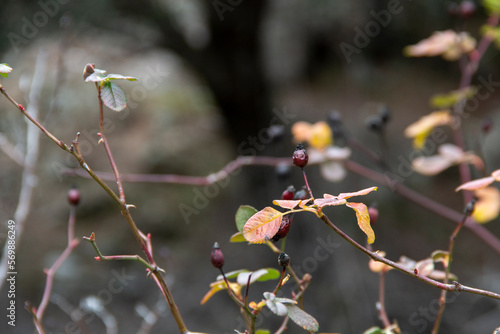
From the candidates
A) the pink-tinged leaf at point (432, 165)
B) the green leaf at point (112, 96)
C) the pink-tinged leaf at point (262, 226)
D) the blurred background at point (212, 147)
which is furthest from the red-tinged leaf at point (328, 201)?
the pink-tinged leaf at point (432, 165)

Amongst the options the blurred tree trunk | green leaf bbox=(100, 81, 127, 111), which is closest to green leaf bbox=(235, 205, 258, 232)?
green leaf bbox=(100, 81, 127, 111)

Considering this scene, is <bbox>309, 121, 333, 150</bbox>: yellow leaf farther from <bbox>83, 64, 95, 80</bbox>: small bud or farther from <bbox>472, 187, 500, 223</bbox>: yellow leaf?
<bbox>83, 64, 95, 80</bbox>: small bud

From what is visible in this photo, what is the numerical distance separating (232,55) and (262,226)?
72.6 inches

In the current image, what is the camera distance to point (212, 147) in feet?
10.4

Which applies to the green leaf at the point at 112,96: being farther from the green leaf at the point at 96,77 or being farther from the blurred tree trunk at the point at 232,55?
the blurred tree trunk at the point at 232,55

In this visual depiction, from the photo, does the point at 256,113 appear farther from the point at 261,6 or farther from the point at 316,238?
the point at 316,238

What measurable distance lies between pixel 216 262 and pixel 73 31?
1458 mm

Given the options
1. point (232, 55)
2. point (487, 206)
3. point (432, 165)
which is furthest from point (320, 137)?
point (232, 55)

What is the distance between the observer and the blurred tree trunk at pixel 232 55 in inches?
77.2

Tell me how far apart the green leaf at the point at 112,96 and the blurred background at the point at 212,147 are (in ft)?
1.55

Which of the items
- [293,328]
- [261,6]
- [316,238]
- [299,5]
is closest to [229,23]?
[261,6]

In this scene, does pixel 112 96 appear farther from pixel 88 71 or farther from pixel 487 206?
pixel 487 206

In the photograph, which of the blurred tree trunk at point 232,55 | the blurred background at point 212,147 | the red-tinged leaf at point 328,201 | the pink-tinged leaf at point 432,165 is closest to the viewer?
the red-tinged leaf at point 328,201

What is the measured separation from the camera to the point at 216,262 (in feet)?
1.48
